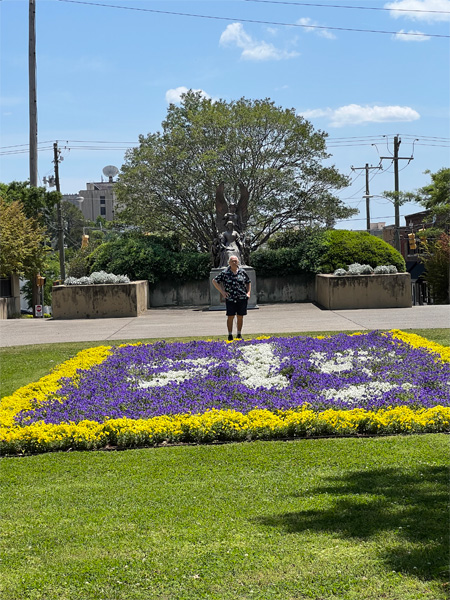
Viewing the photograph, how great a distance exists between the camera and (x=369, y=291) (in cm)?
2234

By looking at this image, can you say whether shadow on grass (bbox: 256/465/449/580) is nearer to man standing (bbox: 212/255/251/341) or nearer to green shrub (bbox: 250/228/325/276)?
man standing (bbox: 212/255/251/341)

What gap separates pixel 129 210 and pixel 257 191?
556 cm

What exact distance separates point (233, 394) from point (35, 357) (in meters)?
5.22

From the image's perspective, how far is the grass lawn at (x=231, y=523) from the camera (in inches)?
155

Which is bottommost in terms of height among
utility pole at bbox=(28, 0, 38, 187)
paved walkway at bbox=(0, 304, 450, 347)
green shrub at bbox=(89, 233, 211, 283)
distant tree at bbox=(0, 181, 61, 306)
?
paved walkway at bbox=(0, 304, 450, 347)

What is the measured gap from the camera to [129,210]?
32219mm

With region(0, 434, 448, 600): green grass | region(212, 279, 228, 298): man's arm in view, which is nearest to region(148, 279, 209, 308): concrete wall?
region(212, 279, 228, 298): man's arm

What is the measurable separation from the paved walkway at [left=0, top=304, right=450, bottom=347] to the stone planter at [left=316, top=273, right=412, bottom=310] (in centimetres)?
81

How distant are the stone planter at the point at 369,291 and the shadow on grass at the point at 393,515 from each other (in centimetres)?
1650

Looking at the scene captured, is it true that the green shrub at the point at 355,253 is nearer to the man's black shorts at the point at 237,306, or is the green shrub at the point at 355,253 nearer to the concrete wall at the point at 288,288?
the concrete wall at the point at 288,288

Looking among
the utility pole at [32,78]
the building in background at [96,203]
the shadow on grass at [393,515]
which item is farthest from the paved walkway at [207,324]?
the building in background at [96,203]

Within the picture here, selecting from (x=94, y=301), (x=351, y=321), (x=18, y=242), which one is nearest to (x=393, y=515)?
(x=351, y=321)

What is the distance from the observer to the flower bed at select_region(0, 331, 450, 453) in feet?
24.8

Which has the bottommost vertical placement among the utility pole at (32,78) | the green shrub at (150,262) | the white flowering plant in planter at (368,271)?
the white flowering plant in planter at (368,271)
